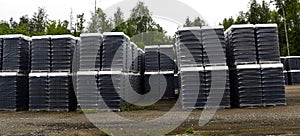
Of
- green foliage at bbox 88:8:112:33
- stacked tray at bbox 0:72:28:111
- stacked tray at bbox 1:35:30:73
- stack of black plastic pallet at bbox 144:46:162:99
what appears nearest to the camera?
stacked tray at bbox 0:72:28:111

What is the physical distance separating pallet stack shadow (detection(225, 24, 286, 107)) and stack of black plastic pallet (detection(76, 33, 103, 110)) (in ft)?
19.0

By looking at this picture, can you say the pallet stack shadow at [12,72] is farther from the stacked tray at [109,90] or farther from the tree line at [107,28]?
the tree line at [107,28]

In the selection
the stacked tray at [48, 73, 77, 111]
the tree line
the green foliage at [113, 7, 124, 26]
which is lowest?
the stacked tray at [48, 73, 77, 111]

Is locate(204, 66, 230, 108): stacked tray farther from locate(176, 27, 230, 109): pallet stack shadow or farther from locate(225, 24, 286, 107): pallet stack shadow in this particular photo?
locate(225, 24, 286, 107): pallet stack shadow

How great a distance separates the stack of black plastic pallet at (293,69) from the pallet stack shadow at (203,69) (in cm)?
1929

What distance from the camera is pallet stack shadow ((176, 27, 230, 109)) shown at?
11.9 meters

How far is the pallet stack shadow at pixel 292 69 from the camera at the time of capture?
28.4 m

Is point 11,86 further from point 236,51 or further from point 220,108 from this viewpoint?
point 236,51

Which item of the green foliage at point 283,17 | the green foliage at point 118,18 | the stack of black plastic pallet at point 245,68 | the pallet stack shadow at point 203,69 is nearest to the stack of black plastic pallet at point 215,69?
the pallet stack shadow at point 203,69

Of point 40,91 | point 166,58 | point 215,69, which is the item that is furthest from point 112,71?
point 166,58

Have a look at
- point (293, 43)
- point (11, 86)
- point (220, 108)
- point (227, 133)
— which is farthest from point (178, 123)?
point (293, 43)

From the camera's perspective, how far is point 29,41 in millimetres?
14297

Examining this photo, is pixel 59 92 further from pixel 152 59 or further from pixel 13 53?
pixel 152 59

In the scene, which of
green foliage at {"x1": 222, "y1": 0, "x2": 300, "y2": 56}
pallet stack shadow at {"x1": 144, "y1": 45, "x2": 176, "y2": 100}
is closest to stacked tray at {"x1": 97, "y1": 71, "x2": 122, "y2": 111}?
pallet stack shadow at {"x1": 144, "y1": 45, "x2": 176, "y2": 100}
